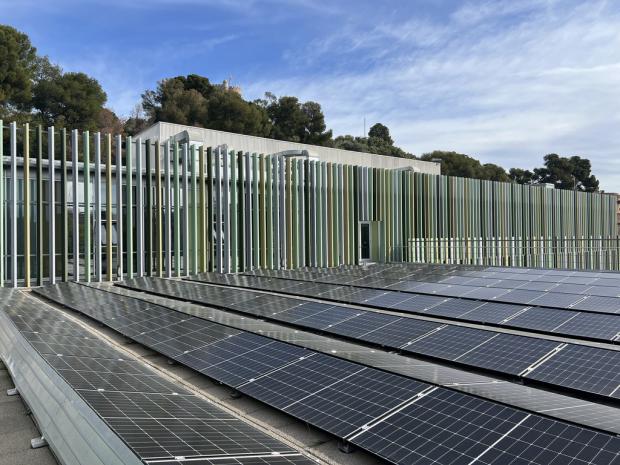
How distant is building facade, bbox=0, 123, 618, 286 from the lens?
64.8 feet

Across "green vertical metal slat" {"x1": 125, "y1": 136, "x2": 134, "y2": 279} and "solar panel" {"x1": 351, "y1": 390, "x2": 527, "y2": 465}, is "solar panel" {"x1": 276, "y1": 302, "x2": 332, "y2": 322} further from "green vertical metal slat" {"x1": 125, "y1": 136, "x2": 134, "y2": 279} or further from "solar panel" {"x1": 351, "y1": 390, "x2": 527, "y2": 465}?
"green vertical metal slat" {"x1": 125, "y1": 136, "x2": 134, "y2": 279}

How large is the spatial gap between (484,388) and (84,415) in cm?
383

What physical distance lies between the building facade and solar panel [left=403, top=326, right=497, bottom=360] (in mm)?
16608

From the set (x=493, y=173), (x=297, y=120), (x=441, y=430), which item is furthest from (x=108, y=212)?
(x=493, y=173)

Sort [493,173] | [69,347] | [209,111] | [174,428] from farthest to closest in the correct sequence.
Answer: [493,173], [209,111], [69,347], [174,428]

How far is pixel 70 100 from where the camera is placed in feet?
157

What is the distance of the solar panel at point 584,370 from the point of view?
18.2 ft

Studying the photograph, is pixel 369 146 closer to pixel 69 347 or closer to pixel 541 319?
pixel 541 319

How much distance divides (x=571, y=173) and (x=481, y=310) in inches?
4124

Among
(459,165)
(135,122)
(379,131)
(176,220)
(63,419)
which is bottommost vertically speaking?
(63,419)

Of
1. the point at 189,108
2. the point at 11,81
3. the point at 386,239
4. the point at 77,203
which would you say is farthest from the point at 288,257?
the point at 189,108

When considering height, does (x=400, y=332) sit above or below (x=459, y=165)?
below

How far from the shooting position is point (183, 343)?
765cm

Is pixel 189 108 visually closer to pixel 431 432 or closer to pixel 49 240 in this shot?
pixel 49 240
